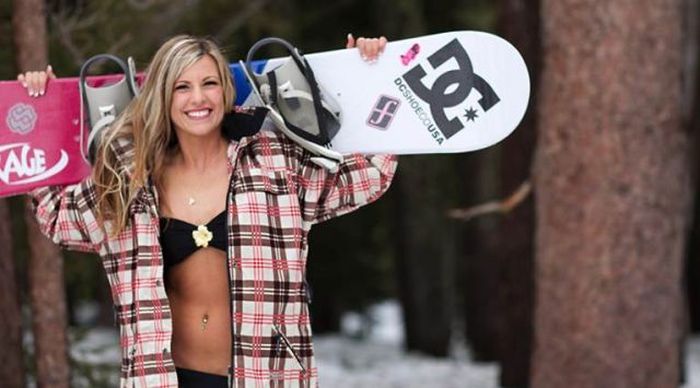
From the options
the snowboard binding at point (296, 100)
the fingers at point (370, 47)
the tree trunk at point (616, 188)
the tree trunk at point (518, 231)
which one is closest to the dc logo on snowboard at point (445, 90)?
the fingers at point (370, 47)

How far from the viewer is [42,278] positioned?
5809 mm

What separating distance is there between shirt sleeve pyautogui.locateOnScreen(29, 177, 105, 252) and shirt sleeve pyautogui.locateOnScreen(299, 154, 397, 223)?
0.64 metres

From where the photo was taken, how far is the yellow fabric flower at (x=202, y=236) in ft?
12.1

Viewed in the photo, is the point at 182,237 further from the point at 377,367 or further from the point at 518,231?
the point at 377,367

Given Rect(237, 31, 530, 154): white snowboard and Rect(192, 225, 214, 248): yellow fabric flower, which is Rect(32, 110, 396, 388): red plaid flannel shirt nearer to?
Rect(192, 225, 214, 248): yellow fabric flower

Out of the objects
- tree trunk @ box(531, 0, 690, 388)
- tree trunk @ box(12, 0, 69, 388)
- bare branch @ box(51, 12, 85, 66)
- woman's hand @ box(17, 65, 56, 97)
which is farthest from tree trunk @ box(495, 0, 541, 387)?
woman's hand @ box(17, 65, 56, 97)

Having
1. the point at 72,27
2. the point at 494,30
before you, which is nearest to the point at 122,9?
the point at 72,27

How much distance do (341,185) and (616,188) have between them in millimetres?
2994

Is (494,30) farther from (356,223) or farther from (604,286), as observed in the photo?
(604,286)

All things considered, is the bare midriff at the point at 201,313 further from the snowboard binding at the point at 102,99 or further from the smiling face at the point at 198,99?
the snowboard binding at the point at 102,99

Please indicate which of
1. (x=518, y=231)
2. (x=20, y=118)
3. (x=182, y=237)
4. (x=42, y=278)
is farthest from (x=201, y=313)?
(x=518, y=231)

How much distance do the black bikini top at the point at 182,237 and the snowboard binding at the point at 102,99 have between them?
54cm

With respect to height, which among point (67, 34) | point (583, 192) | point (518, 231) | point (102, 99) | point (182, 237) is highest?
point (67, 34)

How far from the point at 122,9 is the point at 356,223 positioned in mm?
7737
